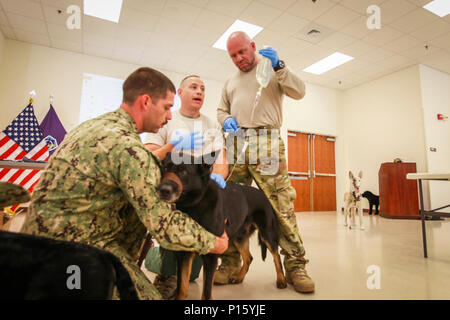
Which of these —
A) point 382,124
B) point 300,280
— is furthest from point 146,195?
point 382,124

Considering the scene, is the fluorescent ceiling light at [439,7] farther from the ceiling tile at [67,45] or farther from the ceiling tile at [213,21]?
the ceiling tile at [67,45]

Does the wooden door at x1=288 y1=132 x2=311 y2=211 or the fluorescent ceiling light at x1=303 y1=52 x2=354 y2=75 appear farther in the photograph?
the wooden door at x1=288 y1=132 x2=311 y2=211

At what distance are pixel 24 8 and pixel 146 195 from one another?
5.29 metres

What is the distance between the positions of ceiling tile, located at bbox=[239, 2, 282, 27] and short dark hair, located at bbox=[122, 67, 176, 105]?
12.3ft

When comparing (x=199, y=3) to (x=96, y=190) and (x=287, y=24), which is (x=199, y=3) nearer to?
(x=287, y=24)

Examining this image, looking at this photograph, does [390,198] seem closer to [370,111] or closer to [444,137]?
[444,137]

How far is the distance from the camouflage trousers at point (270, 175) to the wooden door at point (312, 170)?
5371mm

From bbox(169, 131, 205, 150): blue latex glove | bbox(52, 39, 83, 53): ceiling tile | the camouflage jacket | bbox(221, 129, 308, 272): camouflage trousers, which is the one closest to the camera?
the camouflage jacket

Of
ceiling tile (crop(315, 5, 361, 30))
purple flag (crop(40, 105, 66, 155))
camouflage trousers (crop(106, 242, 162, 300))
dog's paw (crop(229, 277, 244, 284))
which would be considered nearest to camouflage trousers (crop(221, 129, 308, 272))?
dog's paw (crop(229, 277, 244, 284))

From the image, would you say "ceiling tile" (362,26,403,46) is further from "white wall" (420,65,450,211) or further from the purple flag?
the purple flag

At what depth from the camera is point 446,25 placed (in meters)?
4.59

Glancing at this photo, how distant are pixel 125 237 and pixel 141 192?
0.46 meters

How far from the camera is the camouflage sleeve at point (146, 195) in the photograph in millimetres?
835

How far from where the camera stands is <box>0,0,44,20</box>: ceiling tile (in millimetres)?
3976
